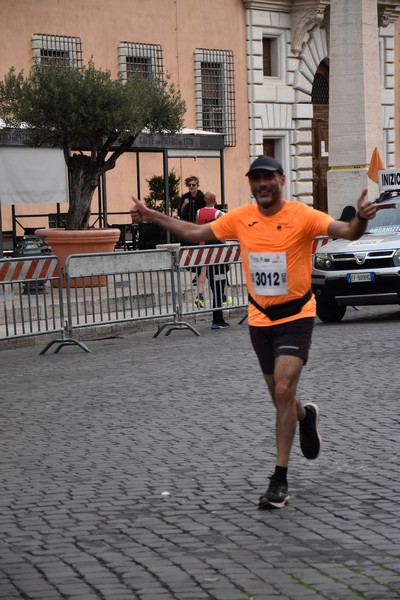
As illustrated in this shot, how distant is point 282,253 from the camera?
7.72 m

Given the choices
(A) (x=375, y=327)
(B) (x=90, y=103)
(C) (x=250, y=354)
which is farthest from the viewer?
(B) (x=90, y=103)

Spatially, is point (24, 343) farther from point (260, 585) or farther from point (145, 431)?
point (260, 585)

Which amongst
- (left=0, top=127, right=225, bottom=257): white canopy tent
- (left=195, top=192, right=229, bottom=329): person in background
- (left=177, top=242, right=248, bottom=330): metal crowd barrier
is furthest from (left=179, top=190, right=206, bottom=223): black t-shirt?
(left=195, top=192, right=229, bottom=329): person in background

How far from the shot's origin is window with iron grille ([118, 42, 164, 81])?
3538 centimetres

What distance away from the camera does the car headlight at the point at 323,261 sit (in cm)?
1855

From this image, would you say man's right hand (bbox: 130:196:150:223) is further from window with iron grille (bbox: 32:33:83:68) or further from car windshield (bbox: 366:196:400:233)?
window with iron grille (bbox: 32:33:83:68)

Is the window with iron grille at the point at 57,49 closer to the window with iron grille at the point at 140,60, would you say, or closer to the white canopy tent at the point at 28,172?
the window with iron grille at the point at 140,60

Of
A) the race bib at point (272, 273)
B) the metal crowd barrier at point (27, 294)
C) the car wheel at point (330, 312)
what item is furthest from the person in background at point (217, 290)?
the race bib at point (272, 273)

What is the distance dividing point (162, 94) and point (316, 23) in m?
13.5

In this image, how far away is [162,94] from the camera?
27.9 m

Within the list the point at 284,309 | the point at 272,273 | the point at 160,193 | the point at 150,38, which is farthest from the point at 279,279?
the point at 150,38

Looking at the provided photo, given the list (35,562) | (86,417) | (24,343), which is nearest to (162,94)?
(24,343)

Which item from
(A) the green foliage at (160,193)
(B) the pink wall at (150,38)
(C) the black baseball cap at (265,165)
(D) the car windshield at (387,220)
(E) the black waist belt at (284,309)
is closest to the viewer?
(C) the black baseball cap at (265,165)

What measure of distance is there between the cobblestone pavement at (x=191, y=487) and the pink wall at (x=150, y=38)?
65.5 feet
